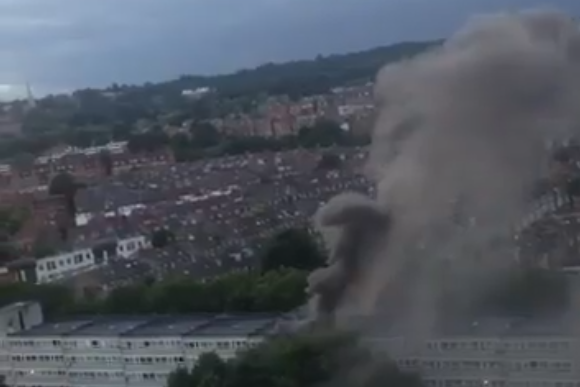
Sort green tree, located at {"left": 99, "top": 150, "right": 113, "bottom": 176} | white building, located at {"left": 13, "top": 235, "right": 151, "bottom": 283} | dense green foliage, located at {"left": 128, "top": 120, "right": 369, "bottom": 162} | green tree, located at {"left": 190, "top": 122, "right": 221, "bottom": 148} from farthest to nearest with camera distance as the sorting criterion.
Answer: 1. green tree, located at {"left": 190, "top": 122, "right": 221, "bottom": 148}
2. green tree, located at {"left": 99, "top": 150, "right": 113, "bottom": 176}
3. dense green foliage, located at {"left": 128, "top": 120, "right": 369, "bottom": 162}
4. white building, located at {"left": 13, "top": 235, "right": 151, "bottom": 283}

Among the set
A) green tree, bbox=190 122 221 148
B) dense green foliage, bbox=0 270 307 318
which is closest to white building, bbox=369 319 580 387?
dense green foliage, bbox=0 270 307 318

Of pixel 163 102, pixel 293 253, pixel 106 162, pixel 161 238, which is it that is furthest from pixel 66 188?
pixel 163 102

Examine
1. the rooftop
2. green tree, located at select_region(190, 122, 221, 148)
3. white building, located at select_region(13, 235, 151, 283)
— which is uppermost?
green tree, located at select_region(190, 122, 221, 148)

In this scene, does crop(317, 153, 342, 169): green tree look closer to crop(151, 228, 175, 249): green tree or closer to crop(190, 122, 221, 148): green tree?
crop(151, 228, 175, 249): green tree

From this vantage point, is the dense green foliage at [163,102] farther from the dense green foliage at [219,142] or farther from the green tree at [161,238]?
the green tree at [161,238]

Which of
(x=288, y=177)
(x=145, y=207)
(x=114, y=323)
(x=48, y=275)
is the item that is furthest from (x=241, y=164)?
(x=114, y=323)

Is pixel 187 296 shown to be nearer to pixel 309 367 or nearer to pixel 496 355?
pixel 309 367
